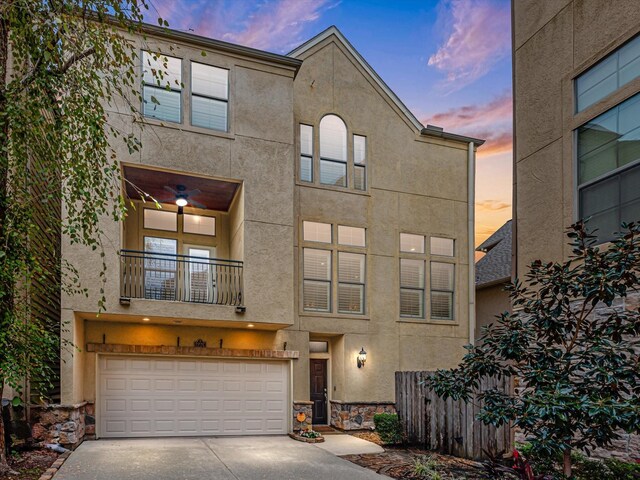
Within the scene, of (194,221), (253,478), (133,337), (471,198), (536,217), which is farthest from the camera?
(471,198)

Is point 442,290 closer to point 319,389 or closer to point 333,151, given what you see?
point 319,389

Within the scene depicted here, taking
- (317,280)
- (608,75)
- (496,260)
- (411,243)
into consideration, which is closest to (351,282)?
(317,280)

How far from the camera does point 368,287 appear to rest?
43.5 feet

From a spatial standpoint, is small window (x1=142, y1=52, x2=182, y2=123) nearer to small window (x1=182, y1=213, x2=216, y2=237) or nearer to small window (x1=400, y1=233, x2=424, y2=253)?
small window (x1=182, y1=213, x2=216, y2=237)

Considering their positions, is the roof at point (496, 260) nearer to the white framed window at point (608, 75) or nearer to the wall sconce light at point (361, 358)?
the wall sconce light at point (361, 358)

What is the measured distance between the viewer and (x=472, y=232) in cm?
1465

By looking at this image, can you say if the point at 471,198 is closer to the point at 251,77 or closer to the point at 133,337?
the point at 251,77

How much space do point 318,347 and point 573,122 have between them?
8502 millimetres

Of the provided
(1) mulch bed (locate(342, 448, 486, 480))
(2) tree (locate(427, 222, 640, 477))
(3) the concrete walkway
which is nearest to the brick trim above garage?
(3) the concrete walkway

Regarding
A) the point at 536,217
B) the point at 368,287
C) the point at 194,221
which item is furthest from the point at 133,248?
the point at 536,217

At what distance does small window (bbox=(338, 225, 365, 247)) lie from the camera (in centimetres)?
1323

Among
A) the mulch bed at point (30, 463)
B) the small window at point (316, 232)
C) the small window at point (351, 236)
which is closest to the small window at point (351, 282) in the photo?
the small window at point (351, 236)

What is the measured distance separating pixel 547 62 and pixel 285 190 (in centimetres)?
600

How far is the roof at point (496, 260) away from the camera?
1656cm
